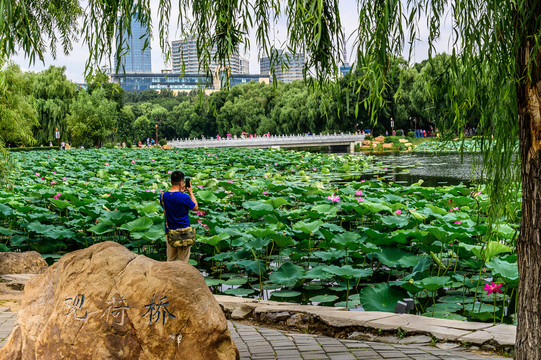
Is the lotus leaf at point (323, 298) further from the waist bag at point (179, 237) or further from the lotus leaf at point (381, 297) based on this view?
the waist bag at point (179, 237)

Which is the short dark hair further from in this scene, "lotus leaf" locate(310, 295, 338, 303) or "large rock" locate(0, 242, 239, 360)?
"large rock" locate(0, 242, 239, 360)

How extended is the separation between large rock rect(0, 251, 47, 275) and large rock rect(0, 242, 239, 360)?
3.01m

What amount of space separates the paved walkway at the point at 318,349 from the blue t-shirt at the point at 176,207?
4.36ft

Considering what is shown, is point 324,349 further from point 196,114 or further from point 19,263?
point 196,114

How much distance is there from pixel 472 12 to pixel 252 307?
9.19 feet

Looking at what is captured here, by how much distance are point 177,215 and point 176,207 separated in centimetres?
8

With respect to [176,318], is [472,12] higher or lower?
higher

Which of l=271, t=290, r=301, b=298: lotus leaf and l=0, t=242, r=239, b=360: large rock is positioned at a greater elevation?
l=0, t=242, r=239, b=360: large rock

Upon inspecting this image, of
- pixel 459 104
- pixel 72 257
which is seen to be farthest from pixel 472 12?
pixel 72 257

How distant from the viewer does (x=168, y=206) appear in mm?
4664

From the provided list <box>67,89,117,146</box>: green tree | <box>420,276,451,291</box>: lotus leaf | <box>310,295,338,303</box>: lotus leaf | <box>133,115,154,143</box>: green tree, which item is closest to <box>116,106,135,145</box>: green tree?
<box>133,115,154,143</box>: green tree

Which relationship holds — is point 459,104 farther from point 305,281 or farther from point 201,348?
point 305,281

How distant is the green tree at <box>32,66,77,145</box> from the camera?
35594mm

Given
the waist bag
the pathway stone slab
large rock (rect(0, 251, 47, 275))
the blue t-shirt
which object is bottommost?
large rock (rect(0, 251, 47, 275))
